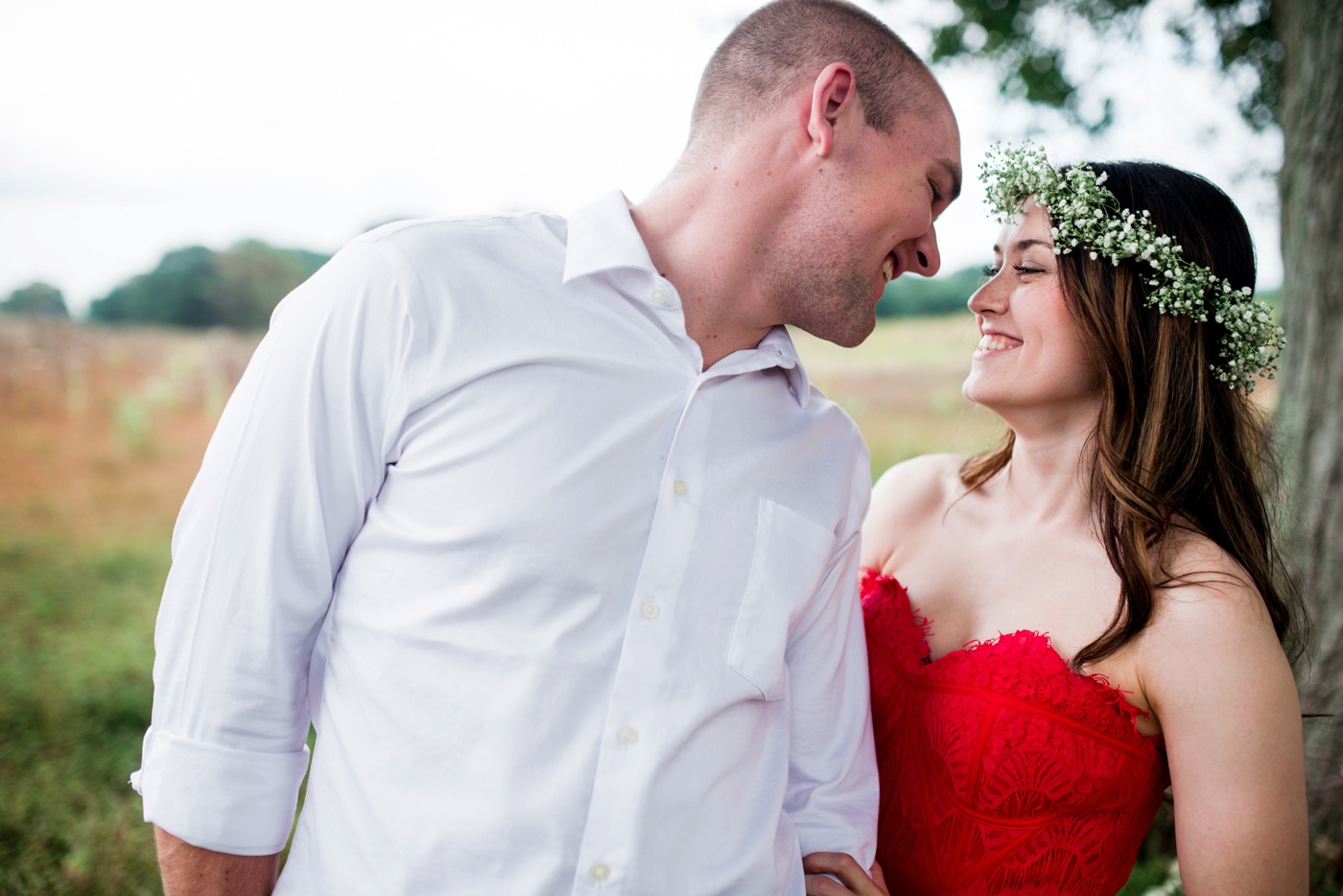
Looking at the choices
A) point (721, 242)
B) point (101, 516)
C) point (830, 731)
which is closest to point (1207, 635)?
point (830, 731)

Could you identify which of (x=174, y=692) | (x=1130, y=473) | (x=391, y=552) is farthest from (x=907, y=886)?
(x=174, y=692)

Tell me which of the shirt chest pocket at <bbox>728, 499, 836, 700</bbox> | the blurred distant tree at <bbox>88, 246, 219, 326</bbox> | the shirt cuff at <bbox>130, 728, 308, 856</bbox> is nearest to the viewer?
the shirt cuff at <bbox>130, 728, 308, 856</bbox>

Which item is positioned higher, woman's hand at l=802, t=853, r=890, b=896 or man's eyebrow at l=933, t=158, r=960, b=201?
man's eyebrow at l=933, t=158, r=960, b=201

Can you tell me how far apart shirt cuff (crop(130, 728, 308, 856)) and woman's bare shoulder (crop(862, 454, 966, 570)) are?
1668 mm

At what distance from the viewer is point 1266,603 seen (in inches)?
77.8

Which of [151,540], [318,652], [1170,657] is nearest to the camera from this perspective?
[318,652]

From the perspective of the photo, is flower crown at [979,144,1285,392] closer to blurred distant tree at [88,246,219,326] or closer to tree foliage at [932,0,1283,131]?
tree foliage at [932,0,1283,131]

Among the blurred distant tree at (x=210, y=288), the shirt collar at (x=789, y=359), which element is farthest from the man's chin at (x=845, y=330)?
the blurred distant tree at (x=210, y=288)

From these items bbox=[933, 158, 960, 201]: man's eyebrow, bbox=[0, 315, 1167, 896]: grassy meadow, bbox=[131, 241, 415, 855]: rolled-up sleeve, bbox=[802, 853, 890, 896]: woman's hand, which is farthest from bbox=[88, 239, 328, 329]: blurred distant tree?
bbox=[802, 853, 890, 896]: woman's hand

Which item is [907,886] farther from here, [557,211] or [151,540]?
[151,540]

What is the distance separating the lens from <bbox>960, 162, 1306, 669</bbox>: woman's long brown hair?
2.13 m

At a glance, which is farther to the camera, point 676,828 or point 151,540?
point 151,540

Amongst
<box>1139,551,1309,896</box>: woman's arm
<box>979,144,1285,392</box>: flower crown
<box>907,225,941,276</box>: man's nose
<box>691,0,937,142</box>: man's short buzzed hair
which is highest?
<box>691,0,937,142</box>: man's short buzzed hair

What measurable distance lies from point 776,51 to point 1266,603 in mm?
1564
